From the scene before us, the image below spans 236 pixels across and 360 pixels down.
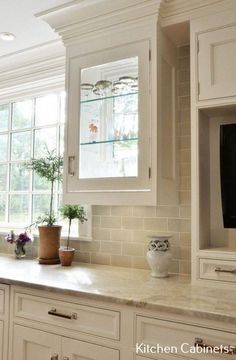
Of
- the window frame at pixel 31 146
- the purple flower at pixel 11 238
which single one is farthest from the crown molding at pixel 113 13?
the purple flower at pixel 11 238

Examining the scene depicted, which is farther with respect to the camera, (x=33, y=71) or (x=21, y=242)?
(x=33, y=71)

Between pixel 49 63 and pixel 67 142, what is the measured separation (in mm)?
980

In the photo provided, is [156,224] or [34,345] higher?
[156,224]

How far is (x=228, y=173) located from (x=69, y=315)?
111 cm

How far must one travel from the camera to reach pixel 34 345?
179 centimetres

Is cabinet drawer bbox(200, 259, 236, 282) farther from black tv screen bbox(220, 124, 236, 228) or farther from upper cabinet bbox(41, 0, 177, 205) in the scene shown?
upper cabinet bbox(41, 0, 177, 205)

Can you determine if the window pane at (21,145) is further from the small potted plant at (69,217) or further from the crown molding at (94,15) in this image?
the crown molding at (94,15)

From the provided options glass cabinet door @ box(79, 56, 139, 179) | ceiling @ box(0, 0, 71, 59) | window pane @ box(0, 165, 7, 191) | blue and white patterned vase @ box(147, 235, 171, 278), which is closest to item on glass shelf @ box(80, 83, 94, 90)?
glass cabinet door @ box(79, 56, 139, 179)

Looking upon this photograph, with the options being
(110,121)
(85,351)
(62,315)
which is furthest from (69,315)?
(110,121)

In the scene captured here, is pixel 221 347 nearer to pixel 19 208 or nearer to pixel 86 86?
pixel 86 86

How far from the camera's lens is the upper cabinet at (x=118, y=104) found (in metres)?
1.88

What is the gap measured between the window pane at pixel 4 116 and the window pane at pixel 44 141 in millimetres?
455

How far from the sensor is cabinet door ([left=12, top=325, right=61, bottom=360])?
1705 millimetres

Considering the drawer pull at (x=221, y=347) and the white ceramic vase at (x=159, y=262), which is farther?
the white ceramic vase at (x=159, y=262)
